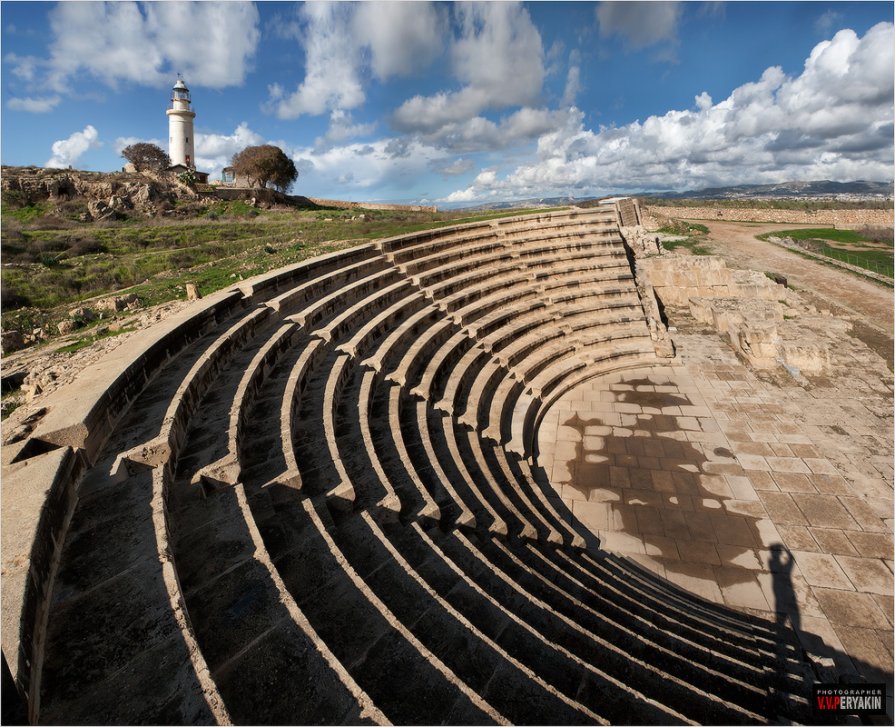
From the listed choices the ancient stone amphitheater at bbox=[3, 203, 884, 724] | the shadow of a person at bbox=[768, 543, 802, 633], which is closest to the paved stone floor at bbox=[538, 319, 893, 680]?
the shadow of a person at bbox=[768, 543, 802, 633]

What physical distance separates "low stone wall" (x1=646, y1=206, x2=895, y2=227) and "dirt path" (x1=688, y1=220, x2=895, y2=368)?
21.2 m

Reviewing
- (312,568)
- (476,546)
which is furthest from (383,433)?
(312,568)

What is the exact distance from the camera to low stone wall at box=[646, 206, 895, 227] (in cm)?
5265

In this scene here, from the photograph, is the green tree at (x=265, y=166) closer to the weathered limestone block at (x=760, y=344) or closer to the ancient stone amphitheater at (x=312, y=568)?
the ancient stone amphitheater at (x=312, y=568)

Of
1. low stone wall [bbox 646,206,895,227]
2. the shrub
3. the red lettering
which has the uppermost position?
low stone wall [bbox 646,206,895,227]

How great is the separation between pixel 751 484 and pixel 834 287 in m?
23.8

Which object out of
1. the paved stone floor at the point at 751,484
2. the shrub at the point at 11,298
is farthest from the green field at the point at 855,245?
the shrub at the point at 11,298

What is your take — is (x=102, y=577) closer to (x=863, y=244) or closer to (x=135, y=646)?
(x=135, y=646)

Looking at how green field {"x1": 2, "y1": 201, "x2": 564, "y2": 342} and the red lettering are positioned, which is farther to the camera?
green field {"x1": 2, "y1": 201, "x2": 564, "y2": 342}

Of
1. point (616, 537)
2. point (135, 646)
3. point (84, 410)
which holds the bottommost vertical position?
point (616, 537)

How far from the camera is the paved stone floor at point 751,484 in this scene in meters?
6.42

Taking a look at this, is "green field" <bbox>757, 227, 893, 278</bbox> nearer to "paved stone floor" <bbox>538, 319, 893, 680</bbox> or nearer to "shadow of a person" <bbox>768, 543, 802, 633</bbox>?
"paved stone floor" <bbox>538, 319, 893, 680</bbox>

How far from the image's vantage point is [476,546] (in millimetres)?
5727

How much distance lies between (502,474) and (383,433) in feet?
9.11
